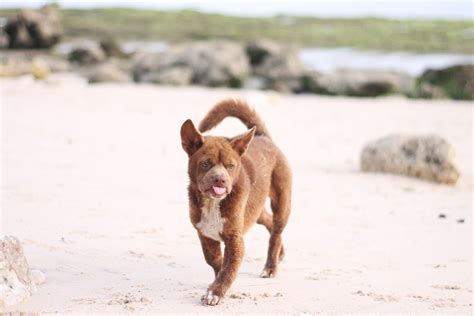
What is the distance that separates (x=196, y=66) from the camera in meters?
27.1

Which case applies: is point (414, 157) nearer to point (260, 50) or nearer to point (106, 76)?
point (106, 76)

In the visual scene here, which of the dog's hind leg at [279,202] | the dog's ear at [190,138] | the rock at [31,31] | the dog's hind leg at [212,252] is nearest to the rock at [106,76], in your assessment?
the rock at [31,31]

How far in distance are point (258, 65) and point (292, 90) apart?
201 inches

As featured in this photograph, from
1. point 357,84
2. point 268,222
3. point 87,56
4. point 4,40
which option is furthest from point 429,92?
point 4,40

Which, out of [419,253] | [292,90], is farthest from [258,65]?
[419,253]

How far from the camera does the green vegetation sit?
48.0 meters

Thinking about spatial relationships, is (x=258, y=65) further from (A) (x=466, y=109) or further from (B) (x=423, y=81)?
(A) (x=466, y=109)

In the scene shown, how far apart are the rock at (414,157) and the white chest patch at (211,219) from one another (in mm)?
6699

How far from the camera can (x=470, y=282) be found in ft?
24.2

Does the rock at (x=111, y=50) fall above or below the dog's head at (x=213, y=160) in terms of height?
below

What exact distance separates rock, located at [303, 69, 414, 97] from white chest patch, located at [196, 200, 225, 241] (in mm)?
18460

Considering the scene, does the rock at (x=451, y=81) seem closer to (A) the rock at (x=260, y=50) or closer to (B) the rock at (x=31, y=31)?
(A) the rock at (x=260, y=50)

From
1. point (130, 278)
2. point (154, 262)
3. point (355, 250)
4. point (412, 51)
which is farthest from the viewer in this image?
point (412, 51)

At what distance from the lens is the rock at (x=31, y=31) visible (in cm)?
4169
